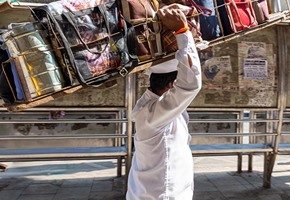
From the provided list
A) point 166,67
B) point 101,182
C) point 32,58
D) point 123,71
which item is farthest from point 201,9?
point 101,182

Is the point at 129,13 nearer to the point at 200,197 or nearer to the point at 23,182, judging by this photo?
the point at 200,197

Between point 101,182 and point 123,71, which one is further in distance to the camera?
point 101,182

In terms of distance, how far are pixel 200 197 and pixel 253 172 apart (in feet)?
5.09

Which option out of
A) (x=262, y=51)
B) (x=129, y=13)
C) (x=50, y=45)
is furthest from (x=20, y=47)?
(x=262, y=51)

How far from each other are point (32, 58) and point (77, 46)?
261 mm

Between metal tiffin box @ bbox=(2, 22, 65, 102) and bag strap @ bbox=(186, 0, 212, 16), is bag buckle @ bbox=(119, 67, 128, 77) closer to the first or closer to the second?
metal tiffin box @ bbox=(2, 22, 65, 102)

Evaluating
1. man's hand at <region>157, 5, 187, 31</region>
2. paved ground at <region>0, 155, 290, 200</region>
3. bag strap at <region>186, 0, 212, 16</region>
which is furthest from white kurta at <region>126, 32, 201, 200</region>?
paved ground at <region>0, 155, 290, 200</region>

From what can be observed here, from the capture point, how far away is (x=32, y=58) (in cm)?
187

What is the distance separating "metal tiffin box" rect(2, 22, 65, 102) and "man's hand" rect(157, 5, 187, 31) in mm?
671

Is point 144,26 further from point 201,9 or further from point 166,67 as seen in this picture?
point 201,9

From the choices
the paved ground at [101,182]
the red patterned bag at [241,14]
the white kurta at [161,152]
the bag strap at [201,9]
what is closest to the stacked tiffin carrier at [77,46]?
the bag strap at [201,9]

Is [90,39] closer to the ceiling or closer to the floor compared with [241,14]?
closer to the floor

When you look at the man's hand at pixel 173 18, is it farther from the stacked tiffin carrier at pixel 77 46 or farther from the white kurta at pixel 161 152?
the white kurta at pixel 161 152

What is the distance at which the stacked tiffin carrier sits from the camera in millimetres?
1853
